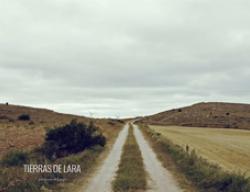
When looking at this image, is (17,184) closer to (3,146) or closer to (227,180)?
(227,180)

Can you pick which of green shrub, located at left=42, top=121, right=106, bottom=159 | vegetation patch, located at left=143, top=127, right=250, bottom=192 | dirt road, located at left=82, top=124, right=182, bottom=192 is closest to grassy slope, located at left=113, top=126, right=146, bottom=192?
dirt road, located at left=82, top=124, right=182, bottom=192

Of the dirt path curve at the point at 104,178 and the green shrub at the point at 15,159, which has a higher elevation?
the green shrub at the point at 15,159

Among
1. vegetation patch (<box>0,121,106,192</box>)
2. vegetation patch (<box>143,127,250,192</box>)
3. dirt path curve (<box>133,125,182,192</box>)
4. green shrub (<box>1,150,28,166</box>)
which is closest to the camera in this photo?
vegetation patch (<box>143,127,250,192</box>)

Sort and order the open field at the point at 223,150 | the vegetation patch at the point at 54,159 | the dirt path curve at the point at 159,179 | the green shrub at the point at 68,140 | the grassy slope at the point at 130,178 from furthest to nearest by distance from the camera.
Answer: the green shrub at the point at 68,140 < the open field at the point at 223,150 < the dirt path curve at the point at 159,179 < the grassy slope at the point at 130,178 < the vegetation patch at the point at 54,159

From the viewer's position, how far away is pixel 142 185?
20.7 meters

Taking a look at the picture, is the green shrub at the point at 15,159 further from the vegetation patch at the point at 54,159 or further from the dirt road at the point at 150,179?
the dirt road at the point at 150,179

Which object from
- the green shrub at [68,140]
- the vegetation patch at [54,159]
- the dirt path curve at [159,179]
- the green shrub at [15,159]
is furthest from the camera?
the green shrub at [68,140]

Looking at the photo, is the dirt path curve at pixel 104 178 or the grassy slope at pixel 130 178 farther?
the grassy slope at pixel 130 178

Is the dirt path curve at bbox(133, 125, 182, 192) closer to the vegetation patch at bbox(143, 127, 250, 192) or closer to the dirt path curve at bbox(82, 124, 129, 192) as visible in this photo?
the vegetation patch at bbox(143, 127, 250, 192)

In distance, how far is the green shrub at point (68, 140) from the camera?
129 ft

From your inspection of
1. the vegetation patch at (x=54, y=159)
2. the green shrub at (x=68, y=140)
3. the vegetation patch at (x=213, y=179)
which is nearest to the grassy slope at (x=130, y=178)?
the vegetation patch at (x=54, y=159)

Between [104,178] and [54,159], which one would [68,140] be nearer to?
[54,159]

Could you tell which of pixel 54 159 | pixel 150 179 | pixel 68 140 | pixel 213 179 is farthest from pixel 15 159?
pixel 213 179

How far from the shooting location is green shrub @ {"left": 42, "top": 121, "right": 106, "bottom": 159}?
39.4m
